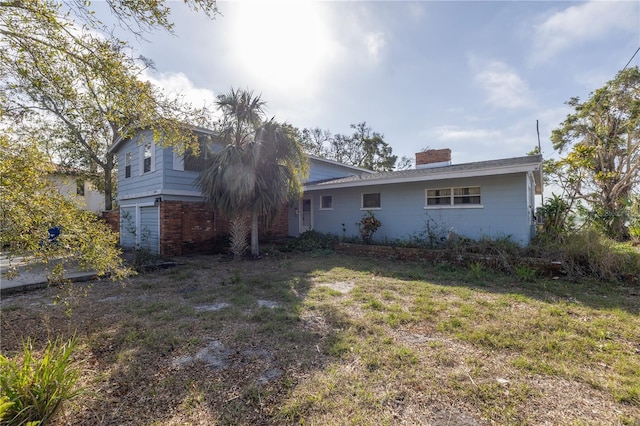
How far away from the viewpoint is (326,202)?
12555mm

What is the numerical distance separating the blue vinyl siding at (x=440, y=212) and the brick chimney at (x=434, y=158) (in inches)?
116

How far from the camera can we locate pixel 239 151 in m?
7.93

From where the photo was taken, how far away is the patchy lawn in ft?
6.95

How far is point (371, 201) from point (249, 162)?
5.13 m

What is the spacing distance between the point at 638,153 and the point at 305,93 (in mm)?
18019

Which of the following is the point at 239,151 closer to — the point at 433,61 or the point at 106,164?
the point at 433,61

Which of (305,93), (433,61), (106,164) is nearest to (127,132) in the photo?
(305,93)

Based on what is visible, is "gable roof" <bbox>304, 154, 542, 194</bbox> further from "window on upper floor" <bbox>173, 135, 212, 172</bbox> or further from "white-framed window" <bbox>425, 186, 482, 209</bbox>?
"window on upper floor" <bbox>173, 135, 212, 172</bbox>

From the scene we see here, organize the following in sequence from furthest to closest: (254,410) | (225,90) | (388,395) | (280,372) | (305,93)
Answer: (305,93) < (225,90) < (280,372) < (388,395) < (254,410)

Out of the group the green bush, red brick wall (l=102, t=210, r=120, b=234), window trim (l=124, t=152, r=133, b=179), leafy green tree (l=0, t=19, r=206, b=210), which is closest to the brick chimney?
the green bush

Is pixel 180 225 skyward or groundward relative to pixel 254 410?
skyward

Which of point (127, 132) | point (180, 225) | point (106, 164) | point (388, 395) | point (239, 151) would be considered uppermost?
point (106, 164)

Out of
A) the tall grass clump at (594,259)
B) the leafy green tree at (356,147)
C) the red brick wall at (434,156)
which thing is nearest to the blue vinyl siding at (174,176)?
the red brick wall at (434,156)

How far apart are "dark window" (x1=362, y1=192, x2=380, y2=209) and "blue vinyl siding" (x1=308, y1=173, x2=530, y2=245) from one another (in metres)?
0.18
